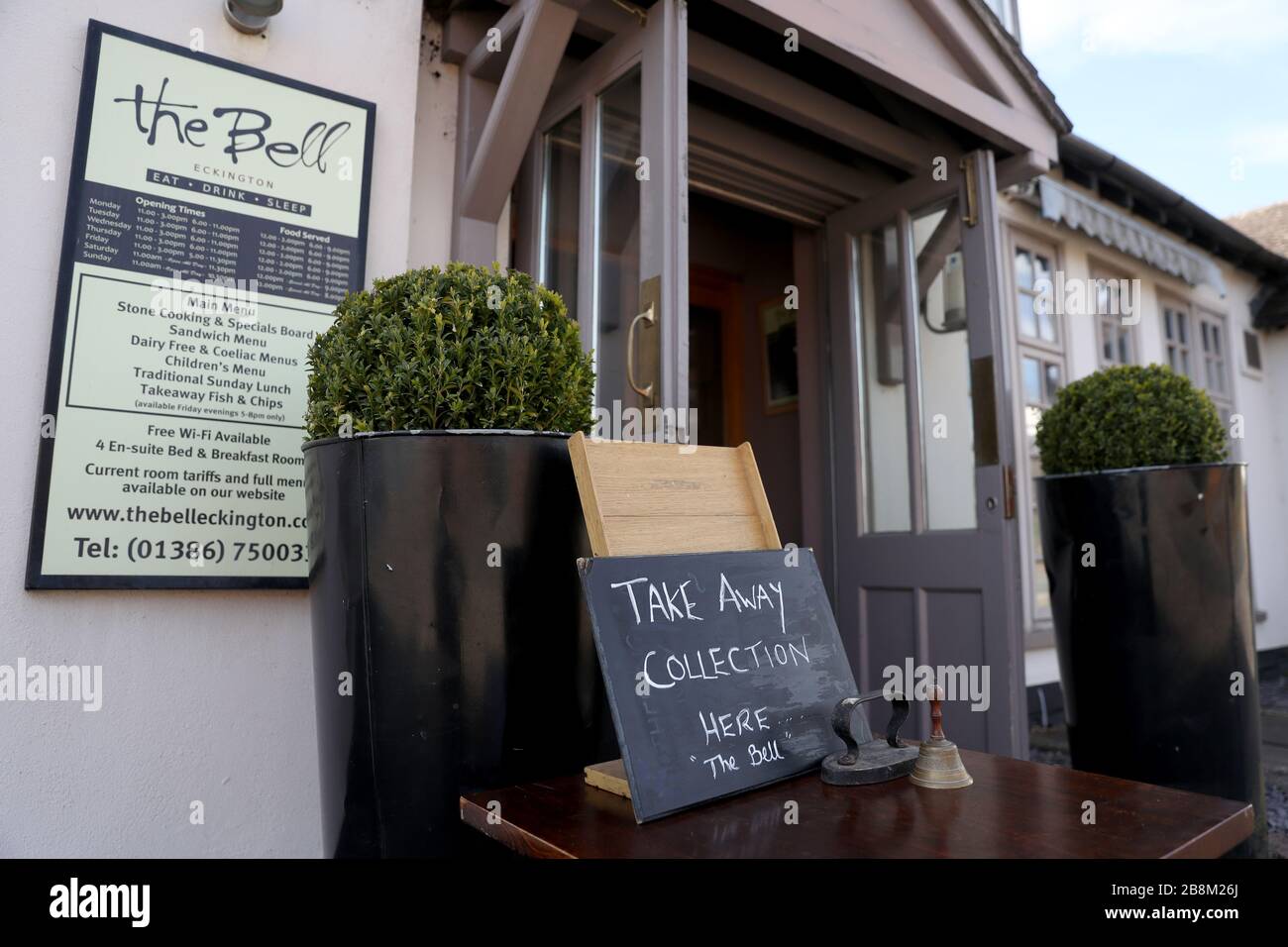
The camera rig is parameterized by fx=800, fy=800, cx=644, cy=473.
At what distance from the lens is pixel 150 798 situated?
5.94 feet

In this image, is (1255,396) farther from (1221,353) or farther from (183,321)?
(183,321)

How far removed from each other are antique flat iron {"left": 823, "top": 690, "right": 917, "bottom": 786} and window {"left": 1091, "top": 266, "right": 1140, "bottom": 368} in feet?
16.9

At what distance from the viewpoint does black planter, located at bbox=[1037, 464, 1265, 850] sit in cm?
236

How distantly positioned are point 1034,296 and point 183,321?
4838 mm

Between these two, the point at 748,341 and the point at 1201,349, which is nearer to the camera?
the point at 748,341

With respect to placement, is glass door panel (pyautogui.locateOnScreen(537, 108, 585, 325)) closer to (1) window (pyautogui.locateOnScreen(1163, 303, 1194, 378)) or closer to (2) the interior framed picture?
(2) the interior framed picture

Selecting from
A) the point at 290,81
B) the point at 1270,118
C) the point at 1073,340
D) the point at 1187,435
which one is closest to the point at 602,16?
the point at 290,81

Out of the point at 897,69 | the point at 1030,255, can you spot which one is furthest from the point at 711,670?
the point at 1030,255

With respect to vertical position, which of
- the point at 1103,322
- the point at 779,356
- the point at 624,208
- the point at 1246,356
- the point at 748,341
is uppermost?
the point at 1246,356

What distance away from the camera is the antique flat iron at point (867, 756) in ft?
3.74

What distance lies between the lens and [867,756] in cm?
120

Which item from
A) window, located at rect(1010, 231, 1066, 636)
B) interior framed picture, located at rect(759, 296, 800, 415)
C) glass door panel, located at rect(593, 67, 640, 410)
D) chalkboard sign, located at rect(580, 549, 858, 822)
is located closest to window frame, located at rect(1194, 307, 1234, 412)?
window, located at rect(1010, 231, 1066, 636)

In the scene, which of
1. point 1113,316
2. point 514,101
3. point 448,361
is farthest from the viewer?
point 1113,316
